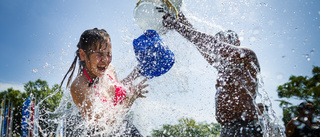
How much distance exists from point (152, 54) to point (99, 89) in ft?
2.42

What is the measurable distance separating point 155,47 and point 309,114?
7.16ft

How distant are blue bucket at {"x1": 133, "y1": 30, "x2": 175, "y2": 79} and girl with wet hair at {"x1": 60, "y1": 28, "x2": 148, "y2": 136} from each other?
0.18m

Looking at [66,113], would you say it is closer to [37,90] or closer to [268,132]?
[268,132]

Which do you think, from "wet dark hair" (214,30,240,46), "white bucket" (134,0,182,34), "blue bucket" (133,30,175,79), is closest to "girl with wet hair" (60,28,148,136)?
"blue bucket" (133,30,175,79)

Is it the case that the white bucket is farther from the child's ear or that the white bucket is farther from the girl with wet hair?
the child's ear

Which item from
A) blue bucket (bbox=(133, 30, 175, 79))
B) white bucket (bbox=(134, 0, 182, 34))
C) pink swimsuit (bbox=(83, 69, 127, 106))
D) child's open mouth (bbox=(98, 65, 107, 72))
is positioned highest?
white bucket (bbox=(134, 0, 182, 34))

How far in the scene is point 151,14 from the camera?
2689 mm

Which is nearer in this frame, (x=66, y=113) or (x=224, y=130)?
(x=224, y=130)

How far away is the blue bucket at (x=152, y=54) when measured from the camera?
2.68m

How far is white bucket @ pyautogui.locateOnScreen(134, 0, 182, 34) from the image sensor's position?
8.61 feet

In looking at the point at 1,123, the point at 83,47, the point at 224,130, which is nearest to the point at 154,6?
the point at 83,47

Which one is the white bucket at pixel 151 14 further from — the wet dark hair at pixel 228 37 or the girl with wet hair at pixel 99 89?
the wet dark hair at pixel 228 37

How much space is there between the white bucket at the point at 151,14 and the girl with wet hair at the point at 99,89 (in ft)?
1.52

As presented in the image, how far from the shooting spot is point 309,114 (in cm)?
294
